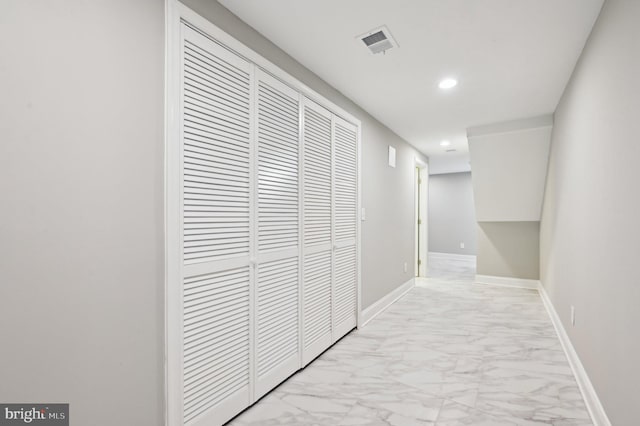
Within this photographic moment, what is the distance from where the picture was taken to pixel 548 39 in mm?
2125

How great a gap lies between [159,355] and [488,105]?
12.2ft

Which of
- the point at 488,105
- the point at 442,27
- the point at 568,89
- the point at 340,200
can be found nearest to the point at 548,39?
the point at 442,27

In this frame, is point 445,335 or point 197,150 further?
point 445,335

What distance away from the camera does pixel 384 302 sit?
4109 mm

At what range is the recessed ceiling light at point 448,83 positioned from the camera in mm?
2764

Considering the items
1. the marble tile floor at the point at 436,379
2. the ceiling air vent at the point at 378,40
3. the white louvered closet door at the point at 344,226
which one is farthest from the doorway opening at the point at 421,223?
the ceiling air vent at the point at 378,40

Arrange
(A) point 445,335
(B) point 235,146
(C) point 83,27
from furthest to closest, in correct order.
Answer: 1. (A) point 445,335
2. (B) point 235,146
3. (C) point 83,27

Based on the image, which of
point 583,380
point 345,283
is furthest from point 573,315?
point 345,283

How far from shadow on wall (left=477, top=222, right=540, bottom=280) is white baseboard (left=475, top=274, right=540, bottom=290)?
0.05 metres

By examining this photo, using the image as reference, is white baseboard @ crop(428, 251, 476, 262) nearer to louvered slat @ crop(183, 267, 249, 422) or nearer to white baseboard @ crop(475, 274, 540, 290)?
white baseboard @ crop(475, 274, 540, 290)

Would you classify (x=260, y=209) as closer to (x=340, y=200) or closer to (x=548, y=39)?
(x=340, y=200)

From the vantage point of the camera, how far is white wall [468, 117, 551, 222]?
399cm

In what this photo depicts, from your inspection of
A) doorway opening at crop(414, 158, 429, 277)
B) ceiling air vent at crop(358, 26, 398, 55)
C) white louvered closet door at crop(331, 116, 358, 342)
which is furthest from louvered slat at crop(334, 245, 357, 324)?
doorway opening at crop(414, 158, 429, 277)

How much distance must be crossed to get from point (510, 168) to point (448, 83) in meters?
2.29
